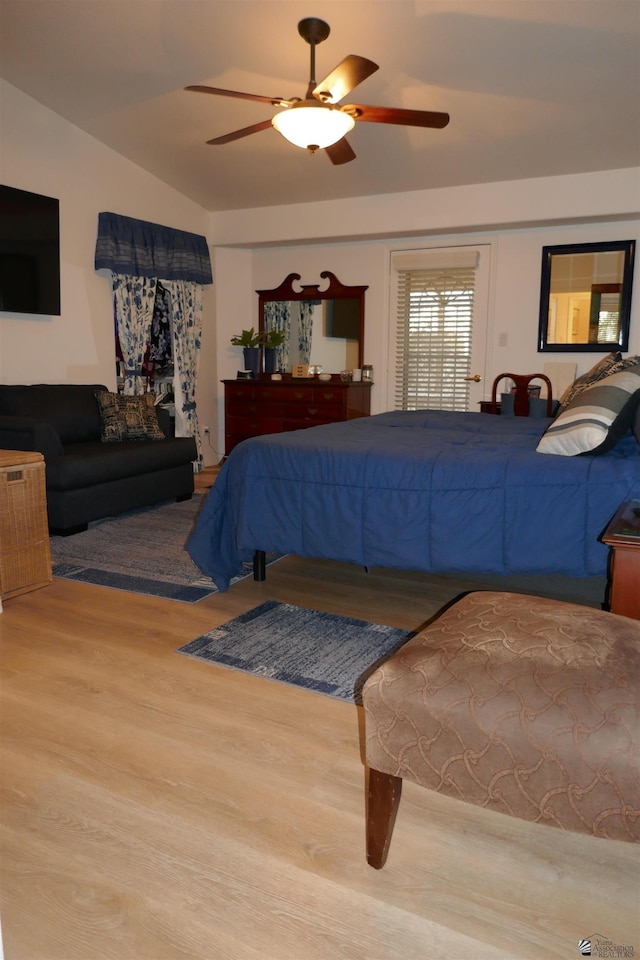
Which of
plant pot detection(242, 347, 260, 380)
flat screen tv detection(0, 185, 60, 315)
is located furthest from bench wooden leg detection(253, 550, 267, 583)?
plant pot detection(242, 347, 260, 380)

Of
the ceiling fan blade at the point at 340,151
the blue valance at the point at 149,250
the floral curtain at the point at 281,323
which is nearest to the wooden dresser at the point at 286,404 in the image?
the floral curtain at the point at 281,323

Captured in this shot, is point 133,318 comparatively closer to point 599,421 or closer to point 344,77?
point 344,77

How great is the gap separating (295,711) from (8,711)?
0.89 meters

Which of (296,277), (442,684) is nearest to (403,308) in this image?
(296,277)

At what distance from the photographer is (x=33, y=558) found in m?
3.17

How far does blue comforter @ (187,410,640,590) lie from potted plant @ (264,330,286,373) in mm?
3723

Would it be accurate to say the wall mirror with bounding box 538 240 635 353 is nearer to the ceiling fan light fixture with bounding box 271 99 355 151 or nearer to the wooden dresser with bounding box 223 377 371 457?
the wooden dresser with bounding box 223 377 371 457

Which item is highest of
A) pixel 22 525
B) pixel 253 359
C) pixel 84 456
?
pixel 253 359

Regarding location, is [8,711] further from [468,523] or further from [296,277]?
[296,277]

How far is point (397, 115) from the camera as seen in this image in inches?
128

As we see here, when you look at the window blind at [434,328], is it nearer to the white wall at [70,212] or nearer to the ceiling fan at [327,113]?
the white wall at [70,212]

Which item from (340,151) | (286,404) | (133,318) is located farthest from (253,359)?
(340,151)

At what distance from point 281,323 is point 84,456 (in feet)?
10.8

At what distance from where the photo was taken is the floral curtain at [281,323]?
690cm
